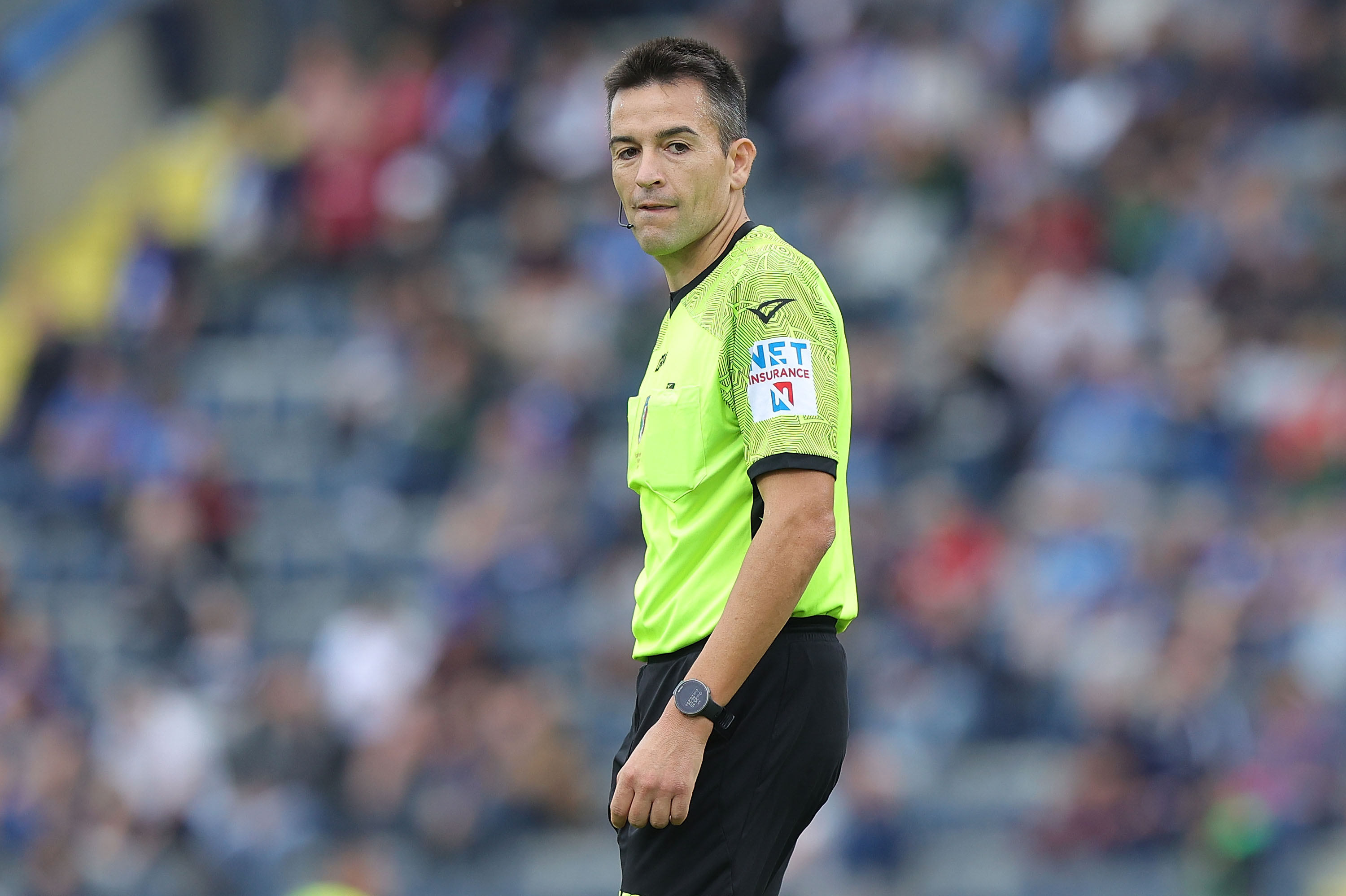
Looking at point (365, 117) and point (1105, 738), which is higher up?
point (365, 117)

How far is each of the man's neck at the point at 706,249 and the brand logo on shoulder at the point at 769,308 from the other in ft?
0.85

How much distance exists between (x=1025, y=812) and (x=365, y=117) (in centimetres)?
884

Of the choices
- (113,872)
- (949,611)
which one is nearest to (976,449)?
(949,611)

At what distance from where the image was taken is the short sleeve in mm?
3287

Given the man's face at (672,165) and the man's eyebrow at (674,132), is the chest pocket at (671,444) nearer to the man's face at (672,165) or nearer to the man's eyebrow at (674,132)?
the man's face at (672,165)

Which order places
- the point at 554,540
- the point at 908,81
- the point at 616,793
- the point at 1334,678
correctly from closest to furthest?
the point at 616,793 → the point at 1334,678 → the point at 554,540 → the point at 908,81

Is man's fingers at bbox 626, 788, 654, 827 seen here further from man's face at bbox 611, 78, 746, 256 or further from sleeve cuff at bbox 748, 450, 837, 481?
man's face at bbox 611, 78, 746, 256

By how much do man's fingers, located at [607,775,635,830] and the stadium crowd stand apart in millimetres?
6325

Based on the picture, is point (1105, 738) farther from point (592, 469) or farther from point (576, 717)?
point (592, 469)

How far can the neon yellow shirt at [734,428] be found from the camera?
331 centimetres

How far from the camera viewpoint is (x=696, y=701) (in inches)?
127

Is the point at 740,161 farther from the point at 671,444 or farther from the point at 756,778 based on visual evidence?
the point at 756,778

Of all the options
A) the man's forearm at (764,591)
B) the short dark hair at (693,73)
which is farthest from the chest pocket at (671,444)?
the short dark hair at (693,73)

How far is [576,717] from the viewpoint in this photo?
1157 cm
